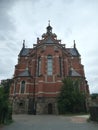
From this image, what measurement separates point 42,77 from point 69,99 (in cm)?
790

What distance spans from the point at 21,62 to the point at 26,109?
13367 mm

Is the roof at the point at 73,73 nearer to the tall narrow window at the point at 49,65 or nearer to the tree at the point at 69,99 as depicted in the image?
the tree at the point at 69,99

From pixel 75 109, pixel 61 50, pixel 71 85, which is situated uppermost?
pixel 61 50

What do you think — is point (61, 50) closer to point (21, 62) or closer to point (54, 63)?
point (54, 63)

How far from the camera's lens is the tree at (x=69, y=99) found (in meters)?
33.6

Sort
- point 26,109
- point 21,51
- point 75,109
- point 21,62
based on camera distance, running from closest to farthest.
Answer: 1. point 75,109
2. point 26,109
3. point 21,62
4. point 21,51

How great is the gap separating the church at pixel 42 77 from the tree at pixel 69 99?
2084 millimetres

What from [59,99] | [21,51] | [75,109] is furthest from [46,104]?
[21,51]

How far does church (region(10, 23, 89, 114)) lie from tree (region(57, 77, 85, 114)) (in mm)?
2084

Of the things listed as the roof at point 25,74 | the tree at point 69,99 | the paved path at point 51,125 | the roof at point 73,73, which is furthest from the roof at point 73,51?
the paved path at point 51,125

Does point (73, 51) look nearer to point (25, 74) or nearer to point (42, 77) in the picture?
point (42, 77)

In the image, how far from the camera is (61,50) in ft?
138

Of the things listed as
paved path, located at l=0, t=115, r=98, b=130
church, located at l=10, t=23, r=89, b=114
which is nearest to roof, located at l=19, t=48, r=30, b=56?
church, located at l=10, t=23, r=89, b=114

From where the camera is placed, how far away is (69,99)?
3369 centimetres
